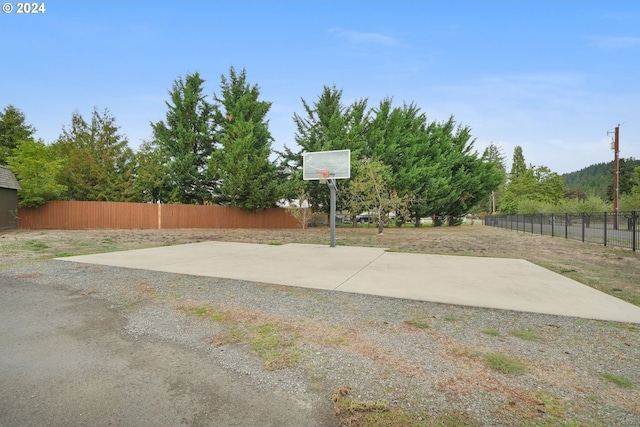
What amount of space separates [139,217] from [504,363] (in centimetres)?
2449

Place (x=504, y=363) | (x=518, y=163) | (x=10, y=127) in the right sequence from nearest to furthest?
1. (x=504, y=363)
2. (x=10, y=127)
3. (x=518, y=163)

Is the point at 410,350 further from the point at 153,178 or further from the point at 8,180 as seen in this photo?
the point at 153,178

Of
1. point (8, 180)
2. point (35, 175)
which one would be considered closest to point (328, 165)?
point (35, 175)

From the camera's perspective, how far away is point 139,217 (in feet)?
71.3

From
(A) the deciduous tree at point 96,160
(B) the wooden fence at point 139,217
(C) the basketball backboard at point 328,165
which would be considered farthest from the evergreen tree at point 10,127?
(C) the basketball backboard at point 328,165

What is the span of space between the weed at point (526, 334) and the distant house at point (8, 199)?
24063 millimetres

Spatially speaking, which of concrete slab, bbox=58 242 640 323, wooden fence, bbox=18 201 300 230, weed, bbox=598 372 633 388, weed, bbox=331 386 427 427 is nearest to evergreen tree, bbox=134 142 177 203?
wooden fence, bbox=18 201 300 230

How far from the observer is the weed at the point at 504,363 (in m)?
2.38

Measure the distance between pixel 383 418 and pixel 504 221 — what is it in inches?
1176

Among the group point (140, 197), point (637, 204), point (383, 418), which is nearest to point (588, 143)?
point (637, 204)

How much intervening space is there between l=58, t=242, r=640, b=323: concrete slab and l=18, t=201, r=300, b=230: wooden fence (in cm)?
1496

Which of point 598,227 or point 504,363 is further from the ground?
point 598,227

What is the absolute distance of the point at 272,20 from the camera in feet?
40.1

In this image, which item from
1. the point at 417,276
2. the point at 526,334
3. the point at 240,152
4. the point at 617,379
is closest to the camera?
the point at 617,379
